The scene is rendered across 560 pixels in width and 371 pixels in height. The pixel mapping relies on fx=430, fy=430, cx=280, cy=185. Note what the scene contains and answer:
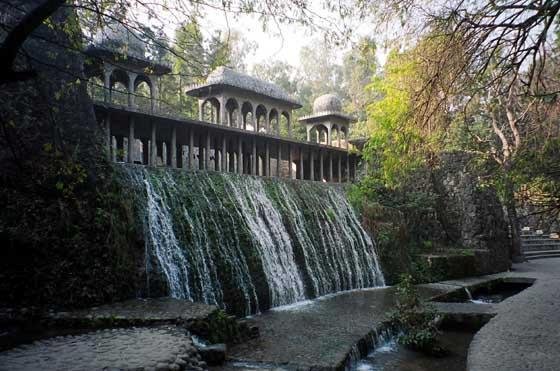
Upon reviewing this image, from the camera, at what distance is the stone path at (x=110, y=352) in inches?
175

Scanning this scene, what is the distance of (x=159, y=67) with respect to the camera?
1361 cm

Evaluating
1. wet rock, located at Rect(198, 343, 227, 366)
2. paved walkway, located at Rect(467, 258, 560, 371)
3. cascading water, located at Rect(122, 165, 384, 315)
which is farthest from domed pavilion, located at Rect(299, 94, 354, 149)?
wet rock, located at Rect(198, 343, 227, 366)

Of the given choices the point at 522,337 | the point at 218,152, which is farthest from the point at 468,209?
the point at 522,337

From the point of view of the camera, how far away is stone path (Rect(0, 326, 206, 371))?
4449mm

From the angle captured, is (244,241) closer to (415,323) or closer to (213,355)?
(415,323)

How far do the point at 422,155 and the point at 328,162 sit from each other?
11.7 metres

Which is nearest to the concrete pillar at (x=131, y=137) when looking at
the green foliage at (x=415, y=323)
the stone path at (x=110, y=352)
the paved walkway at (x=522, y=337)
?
the stone path at (x=110, y=352)

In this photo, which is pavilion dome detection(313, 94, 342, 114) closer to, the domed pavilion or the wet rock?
the domed pavilion

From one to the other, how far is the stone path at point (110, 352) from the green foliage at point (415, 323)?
12.2ft

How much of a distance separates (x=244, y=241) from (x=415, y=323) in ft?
13.6

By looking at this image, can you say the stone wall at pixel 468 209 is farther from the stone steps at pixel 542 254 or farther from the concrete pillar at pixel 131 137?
the concrete pillar at pixel 131 137

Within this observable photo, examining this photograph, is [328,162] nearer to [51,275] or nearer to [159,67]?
[159,67]

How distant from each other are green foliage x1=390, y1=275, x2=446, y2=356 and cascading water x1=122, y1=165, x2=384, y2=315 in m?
2.96

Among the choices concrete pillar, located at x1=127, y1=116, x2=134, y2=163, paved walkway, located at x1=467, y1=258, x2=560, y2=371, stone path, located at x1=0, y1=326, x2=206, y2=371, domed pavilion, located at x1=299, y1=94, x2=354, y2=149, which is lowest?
paved walkway, located at x1=467, y1=258, x2=560, y2=371
